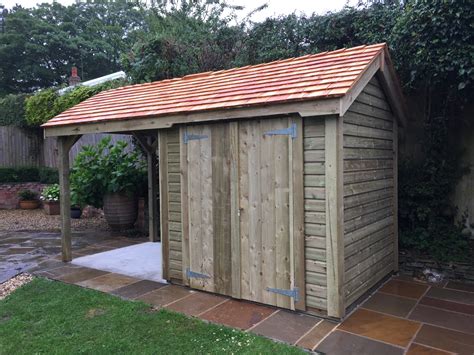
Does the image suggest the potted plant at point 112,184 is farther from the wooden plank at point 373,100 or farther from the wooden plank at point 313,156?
the wooden plank at point 373,100

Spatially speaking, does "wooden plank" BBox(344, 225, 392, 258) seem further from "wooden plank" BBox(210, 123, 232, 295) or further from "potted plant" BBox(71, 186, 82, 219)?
"potted plant" BBox(71, 186, 82, 219)

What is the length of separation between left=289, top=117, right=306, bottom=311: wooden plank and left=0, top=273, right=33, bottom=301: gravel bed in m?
3.31

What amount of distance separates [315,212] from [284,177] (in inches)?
17.9

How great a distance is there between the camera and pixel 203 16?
39.3 ft

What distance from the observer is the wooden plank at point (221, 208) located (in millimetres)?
4172

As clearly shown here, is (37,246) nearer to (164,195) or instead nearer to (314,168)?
(164,195)

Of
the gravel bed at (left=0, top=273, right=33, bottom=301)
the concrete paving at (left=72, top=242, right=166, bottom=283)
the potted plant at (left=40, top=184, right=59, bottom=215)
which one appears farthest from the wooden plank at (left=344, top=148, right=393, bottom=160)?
the potted plant at (left=40, top=184, right=59, bottom=215)

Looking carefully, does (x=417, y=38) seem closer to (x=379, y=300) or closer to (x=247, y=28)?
(x=379, y=300)

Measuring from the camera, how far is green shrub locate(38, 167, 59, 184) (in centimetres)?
1178

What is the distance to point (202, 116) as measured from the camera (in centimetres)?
416

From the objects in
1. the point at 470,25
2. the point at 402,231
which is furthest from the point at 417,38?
the point at 402,231

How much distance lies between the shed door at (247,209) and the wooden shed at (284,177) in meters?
0.01

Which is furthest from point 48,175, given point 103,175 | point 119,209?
point 119,209

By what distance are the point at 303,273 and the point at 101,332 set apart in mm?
1882
